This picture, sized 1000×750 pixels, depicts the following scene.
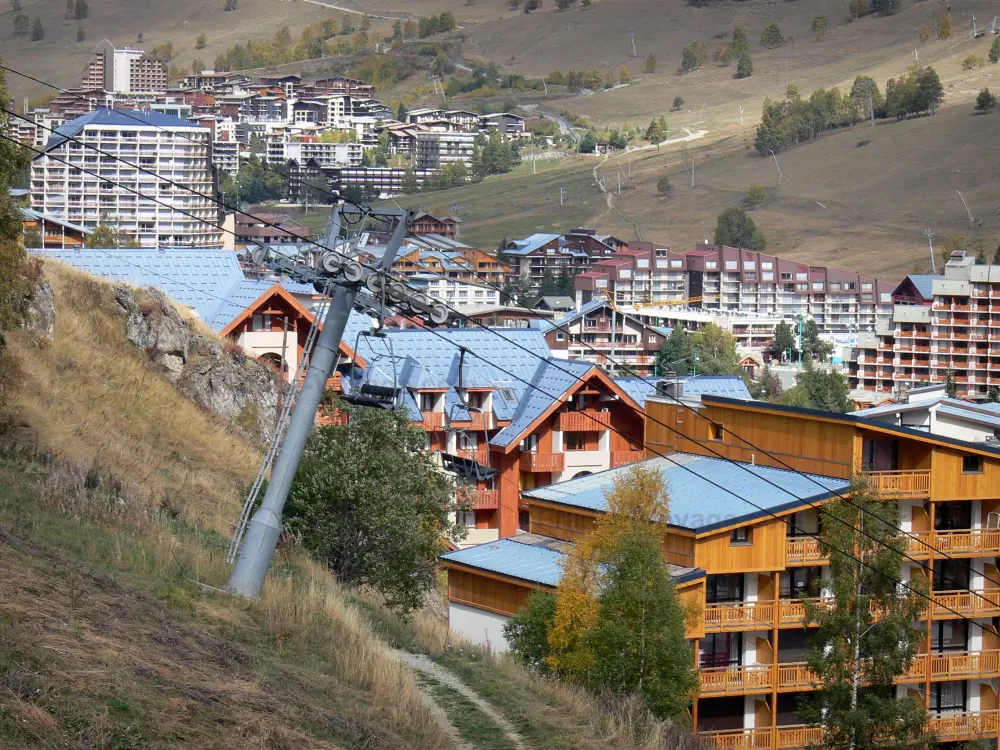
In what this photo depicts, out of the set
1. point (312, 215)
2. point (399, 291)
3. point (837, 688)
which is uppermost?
point (312, 215)

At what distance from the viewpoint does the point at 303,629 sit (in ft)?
30.5

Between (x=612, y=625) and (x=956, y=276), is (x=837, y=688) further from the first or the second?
(x=956, y=276)

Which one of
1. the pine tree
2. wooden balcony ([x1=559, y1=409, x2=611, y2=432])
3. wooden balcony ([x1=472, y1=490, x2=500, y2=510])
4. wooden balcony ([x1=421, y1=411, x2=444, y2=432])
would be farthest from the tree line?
wooden balcony ([x1=472, y1=490, x2=500, y2=510])

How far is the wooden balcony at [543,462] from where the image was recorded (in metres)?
26.3

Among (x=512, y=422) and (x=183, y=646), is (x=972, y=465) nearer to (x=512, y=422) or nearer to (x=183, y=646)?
(x=512, y=422)

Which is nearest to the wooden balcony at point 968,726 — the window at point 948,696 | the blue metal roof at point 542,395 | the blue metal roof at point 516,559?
the window at point 948,696

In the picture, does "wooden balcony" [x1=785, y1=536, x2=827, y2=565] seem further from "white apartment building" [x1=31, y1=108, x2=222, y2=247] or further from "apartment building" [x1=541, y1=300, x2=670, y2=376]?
"white apartment building" [x1=31, y1=108, x2=222, y2=247]

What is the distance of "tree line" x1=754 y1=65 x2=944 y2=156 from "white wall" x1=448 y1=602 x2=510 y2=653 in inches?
4556

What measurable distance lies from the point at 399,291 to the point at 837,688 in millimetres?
7354

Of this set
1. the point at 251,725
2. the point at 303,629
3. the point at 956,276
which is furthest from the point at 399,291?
the point at 956,276

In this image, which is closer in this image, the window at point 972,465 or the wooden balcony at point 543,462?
the window at point 972,465

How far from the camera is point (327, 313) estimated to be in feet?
33.1

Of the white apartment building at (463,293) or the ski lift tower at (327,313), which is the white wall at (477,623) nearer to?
the ski lift tower at (327,313)

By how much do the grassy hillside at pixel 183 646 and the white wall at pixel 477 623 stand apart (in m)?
3.86
